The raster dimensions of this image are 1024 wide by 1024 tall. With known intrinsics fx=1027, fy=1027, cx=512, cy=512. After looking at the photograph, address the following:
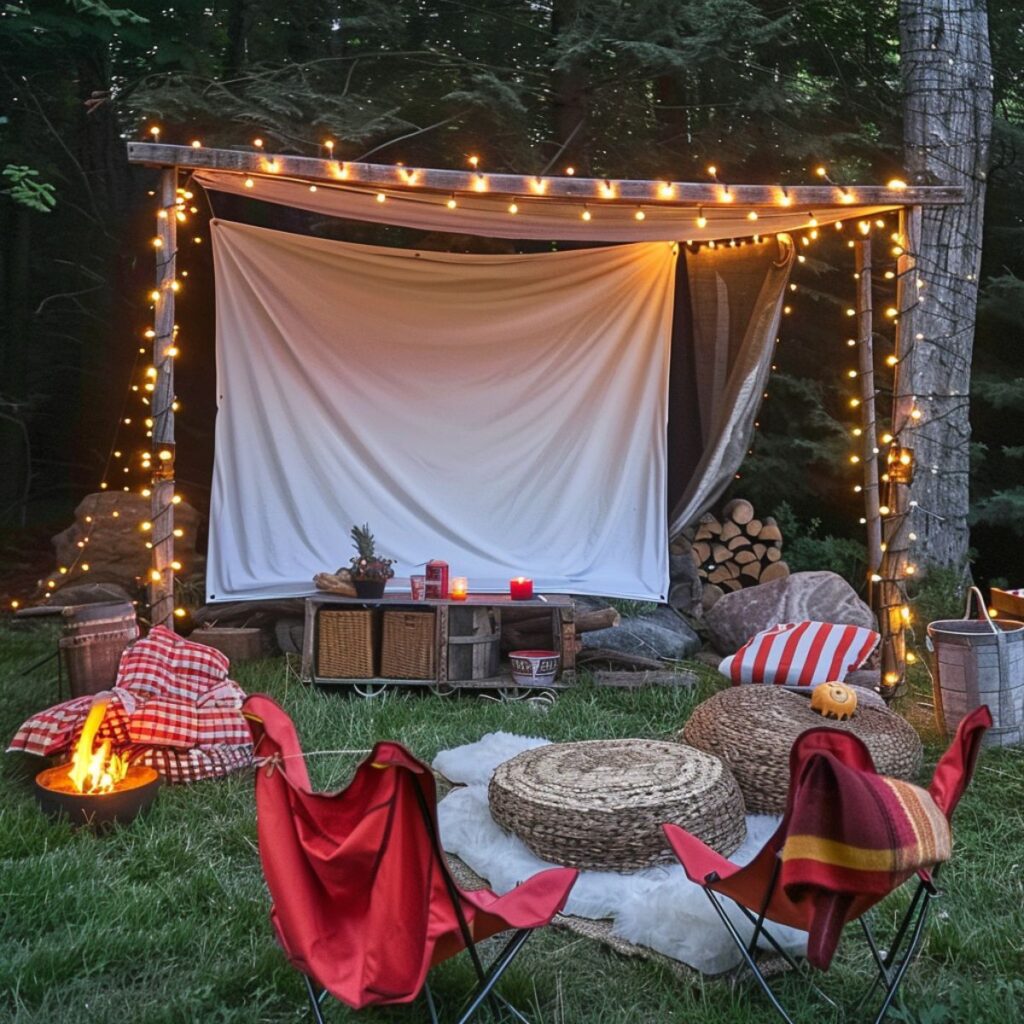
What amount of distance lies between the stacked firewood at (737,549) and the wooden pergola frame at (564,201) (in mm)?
1576

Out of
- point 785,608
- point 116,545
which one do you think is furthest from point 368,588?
point 116,545

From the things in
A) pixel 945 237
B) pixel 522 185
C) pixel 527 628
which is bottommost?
pixel 527 628

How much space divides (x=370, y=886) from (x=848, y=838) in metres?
0.83

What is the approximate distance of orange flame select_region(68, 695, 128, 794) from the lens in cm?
311

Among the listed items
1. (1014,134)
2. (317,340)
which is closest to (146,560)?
(317,340)

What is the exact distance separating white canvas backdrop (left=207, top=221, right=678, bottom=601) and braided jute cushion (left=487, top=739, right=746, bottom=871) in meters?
2.60

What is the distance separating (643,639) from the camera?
555cm

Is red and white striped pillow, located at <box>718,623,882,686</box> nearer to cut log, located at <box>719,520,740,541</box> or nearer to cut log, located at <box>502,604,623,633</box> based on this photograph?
cut log, located at <box>502,604,623,633</box>

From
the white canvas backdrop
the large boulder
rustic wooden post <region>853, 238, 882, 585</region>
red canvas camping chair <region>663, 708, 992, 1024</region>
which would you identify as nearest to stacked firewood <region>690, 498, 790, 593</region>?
the white canvas backdrop

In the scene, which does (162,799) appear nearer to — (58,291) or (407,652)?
(407,652)

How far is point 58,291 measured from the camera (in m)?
9.15

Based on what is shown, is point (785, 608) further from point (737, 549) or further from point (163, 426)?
point (163, 426)

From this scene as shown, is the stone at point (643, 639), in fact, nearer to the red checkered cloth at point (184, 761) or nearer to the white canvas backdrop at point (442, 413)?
the white canvas backdrop at point (442, 413)

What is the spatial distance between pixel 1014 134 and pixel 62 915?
722cm
